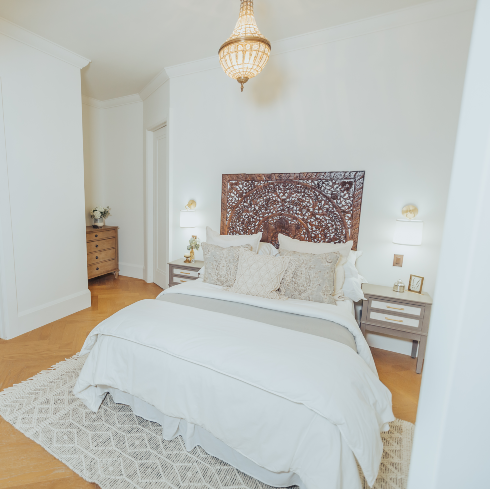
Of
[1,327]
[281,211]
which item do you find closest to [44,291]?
[1,327]

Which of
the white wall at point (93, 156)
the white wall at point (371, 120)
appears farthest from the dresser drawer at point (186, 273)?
the white wall at point (93, 156)

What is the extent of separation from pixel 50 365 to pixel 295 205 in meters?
2.66

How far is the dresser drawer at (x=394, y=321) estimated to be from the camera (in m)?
2.30

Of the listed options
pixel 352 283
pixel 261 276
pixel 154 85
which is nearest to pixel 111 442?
pixel 261 276

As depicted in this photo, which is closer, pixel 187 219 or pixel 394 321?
pixel 394 321

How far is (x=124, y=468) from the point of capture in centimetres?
138

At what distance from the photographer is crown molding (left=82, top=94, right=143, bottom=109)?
4337 millimetres

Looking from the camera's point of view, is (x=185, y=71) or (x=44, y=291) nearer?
(x=44, y=291)

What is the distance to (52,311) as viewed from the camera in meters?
3.05

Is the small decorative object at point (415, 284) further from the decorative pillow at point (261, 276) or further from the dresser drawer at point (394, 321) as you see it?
the decorative pillow at point (261, 276)

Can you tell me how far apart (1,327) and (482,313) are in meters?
3.57

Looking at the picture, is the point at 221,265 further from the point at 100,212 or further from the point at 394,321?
the point at 100,212

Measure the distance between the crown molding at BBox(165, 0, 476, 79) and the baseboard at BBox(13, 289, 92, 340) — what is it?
3.28 metres

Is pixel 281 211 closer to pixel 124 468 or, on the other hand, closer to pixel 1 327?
pixel 124 468
